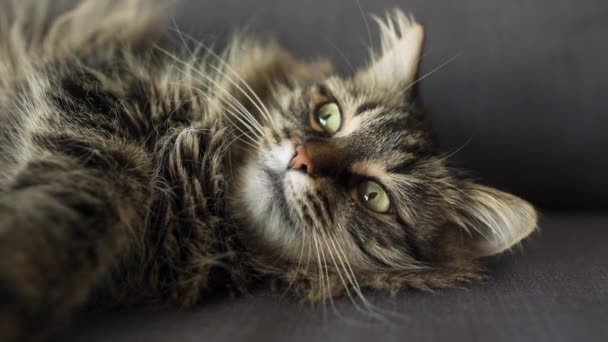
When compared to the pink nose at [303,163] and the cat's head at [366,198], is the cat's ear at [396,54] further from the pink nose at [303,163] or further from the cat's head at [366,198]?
the pink nose at [303,163]

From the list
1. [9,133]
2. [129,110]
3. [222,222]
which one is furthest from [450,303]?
[9,133]

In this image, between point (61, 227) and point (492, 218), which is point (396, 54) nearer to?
point (492, 218)

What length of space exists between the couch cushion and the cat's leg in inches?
4.3

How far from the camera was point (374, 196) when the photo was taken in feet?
3.63

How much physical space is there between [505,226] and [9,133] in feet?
3.49

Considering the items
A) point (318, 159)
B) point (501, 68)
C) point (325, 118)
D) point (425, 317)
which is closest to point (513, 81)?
point (501, 68)

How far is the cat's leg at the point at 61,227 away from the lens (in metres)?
0.66

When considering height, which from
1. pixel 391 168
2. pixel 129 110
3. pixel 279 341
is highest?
pixel 129 110

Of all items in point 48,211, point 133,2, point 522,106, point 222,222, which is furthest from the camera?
point 133,2

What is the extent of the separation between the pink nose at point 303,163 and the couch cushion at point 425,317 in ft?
0.82

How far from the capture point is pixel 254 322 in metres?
0.85

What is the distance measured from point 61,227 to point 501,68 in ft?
3.95

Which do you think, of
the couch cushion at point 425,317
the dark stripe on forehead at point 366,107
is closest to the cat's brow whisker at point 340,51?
the dark stripe on forehead at point 366,107

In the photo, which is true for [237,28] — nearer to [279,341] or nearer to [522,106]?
[522,106]
